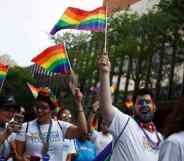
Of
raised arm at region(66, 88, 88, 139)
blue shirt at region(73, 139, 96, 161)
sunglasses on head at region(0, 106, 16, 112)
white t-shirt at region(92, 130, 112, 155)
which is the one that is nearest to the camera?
raised arm at region(66, 88, 88, 139)

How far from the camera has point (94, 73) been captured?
111ft

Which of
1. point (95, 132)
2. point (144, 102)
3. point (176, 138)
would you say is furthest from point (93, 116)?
point (176, 138)

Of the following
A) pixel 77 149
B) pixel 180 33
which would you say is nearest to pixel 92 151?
pixel 77 149

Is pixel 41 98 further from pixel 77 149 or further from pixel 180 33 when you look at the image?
pixel 180 33

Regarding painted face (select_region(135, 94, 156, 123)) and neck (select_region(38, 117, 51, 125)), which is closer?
painted face (select_region(135, 94, 156, 123))

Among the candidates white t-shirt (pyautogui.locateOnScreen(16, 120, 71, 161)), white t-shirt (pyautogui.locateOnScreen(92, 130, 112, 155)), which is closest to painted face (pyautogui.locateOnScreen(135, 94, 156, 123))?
white t-shirt (pyautogui.locateOnScreen(16, 120, 71, 161))

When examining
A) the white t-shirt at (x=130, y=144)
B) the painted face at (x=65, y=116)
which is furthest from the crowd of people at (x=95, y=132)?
the painted face at (x=65, y=116)

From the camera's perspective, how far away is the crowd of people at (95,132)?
477 cm

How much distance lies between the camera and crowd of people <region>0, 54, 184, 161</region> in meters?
4.77

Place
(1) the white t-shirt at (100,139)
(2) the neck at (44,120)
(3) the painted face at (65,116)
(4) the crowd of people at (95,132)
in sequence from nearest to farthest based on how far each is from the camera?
(4) the crowd of people at (95,132)
(2) the neck at (44,120)
(1) the white t-shirt at (100,139)
(3) the painted face at (65,116)

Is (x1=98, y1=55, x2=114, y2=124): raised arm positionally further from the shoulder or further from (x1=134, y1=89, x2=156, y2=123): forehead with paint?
the shoulder

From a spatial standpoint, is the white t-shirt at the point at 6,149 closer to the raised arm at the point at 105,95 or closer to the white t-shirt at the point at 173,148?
the raised arm at the point at 105,95

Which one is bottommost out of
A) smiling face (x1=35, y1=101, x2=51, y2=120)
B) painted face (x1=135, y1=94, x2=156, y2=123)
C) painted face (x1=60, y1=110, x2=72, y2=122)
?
painted face (x1=60, y1=110, x2=72, y2=122)

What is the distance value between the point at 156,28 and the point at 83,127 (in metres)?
21.5
